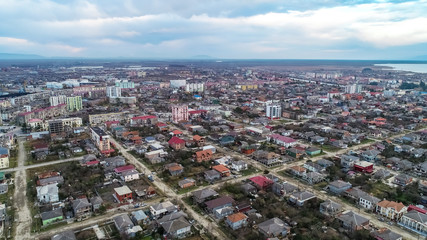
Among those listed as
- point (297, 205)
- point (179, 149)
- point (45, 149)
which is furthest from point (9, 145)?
point (297, 205)

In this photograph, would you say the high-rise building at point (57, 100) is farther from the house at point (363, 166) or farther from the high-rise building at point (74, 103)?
the house at point (363, 166)

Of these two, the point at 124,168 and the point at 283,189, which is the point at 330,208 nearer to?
the point at 283,189

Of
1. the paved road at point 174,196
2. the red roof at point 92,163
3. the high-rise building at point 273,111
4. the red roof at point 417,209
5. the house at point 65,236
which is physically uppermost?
the high-rise building at point 273,111

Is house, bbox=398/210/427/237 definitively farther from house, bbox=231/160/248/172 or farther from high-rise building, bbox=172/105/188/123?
high-rise building, bbox=172/105/188/123

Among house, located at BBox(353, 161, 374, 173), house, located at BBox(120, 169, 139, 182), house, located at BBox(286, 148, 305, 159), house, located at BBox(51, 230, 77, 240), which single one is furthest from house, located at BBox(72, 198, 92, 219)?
house, located at BBox(353, 161, 374, 173)

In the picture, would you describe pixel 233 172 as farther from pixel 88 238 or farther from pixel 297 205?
pixel 88 238

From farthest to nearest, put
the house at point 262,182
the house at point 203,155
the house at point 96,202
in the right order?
the house at point 203,155 < the house at point 262,182 < the house at point 96,202

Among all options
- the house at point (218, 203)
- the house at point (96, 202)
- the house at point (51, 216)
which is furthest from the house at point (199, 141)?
the house at point (51, 216)
